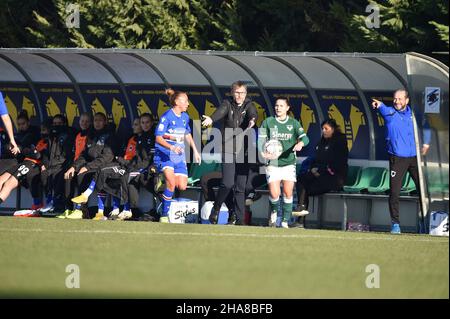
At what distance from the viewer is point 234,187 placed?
19.1m

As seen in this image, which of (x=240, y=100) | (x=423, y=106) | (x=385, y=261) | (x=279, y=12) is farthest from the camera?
(x=279, y=12)

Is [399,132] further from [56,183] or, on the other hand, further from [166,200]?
[56,183]

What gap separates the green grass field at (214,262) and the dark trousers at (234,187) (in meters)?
1.23

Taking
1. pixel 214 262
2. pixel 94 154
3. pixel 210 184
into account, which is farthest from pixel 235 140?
→ pixel 214 262

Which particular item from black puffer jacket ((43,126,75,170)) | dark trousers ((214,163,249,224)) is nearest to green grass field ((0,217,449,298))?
dark trousers ((214,163,249,224))

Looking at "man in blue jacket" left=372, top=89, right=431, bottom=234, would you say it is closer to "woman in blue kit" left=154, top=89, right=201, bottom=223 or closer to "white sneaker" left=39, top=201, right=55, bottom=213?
"woman in blue kit" left=154, top=89, right=201, bottom=223

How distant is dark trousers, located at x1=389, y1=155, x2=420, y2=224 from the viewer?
59.9 ft

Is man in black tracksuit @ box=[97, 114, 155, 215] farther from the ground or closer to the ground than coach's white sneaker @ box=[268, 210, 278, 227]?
farther from the ground

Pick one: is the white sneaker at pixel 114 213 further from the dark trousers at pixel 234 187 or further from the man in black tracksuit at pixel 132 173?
the dark trousers at pixel 234 187

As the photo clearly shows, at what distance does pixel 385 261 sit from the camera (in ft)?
43.8

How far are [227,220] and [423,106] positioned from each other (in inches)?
149

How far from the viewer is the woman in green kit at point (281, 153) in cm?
1880
